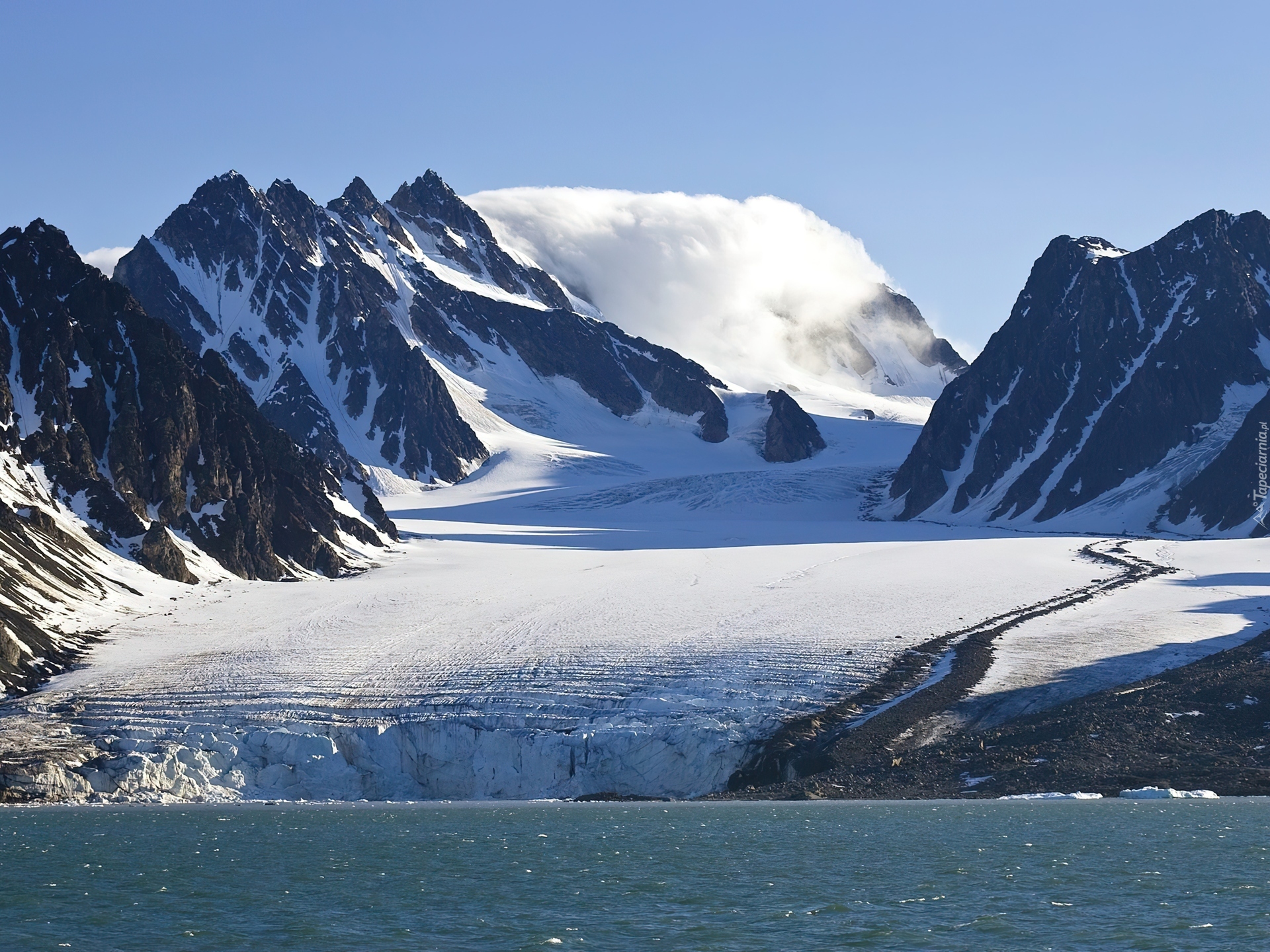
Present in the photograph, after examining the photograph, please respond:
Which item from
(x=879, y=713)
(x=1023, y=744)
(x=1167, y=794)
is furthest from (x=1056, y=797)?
(x=879, y=713)

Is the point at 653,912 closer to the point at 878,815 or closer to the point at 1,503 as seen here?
the point at 878,815

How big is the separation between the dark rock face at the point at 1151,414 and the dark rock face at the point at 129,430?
92.6m

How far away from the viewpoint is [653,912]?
2786cm

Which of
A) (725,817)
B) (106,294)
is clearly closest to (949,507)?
(106,294)

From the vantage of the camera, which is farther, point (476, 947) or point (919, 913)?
point (919, 913)

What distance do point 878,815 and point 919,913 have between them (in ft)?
51.7

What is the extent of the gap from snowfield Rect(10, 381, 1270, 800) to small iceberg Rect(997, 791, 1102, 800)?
8.51m

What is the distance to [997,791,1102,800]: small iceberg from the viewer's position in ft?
152

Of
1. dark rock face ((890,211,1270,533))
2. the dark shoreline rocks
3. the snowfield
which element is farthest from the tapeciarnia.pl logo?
the dark shoreline rocks

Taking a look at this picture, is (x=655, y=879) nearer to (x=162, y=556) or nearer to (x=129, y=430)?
(x=162, y=556)

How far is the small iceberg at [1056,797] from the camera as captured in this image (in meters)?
46.3

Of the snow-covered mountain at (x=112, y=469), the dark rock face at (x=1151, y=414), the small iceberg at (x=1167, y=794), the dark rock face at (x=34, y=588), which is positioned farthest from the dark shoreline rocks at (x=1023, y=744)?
the dark rock face at (x=1151, y=414)

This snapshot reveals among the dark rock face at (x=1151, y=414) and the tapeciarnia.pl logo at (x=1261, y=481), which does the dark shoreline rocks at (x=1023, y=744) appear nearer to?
the tapeciarnia.pl logo at (x=1261, y=481)

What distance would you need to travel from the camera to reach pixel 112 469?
8756 centimetres
